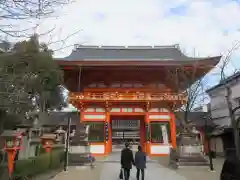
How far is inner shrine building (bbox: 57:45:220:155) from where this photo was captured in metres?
22.5

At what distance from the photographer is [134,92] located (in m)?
24.0

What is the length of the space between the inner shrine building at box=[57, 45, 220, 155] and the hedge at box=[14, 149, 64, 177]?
8.30 m

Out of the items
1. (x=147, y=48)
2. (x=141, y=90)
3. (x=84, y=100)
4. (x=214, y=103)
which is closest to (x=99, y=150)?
(x=84, y=100)

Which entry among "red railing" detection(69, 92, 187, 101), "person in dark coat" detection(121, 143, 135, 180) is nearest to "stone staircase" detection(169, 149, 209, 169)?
"person in dark coat" detection(121, 143, 135, 180)

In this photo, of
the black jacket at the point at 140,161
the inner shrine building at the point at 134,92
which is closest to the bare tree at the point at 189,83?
the inner shrine building at the point at 134,92

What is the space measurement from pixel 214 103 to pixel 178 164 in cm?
1924

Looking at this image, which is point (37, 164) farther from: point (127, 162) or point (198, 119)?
point (198, 119)

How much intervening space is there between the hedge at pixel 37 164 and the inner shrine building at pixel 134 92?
8296 mm

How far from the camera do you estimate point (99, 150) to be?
2236 cm

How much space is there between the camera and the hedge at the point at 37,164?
9.80 meters

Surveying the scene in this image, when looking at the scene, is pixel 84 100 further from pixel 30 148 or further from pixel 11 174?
pixel 11 174

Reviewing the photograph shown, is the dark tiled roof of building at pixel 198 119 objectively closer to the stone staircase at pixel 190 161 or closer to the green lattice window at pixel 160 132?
the green lattice window at pixel 160 132

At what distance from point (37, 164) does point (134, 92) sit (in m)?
14.0

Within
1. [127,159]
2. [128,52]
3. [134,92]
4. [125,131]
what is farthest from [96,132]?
[125,131]
